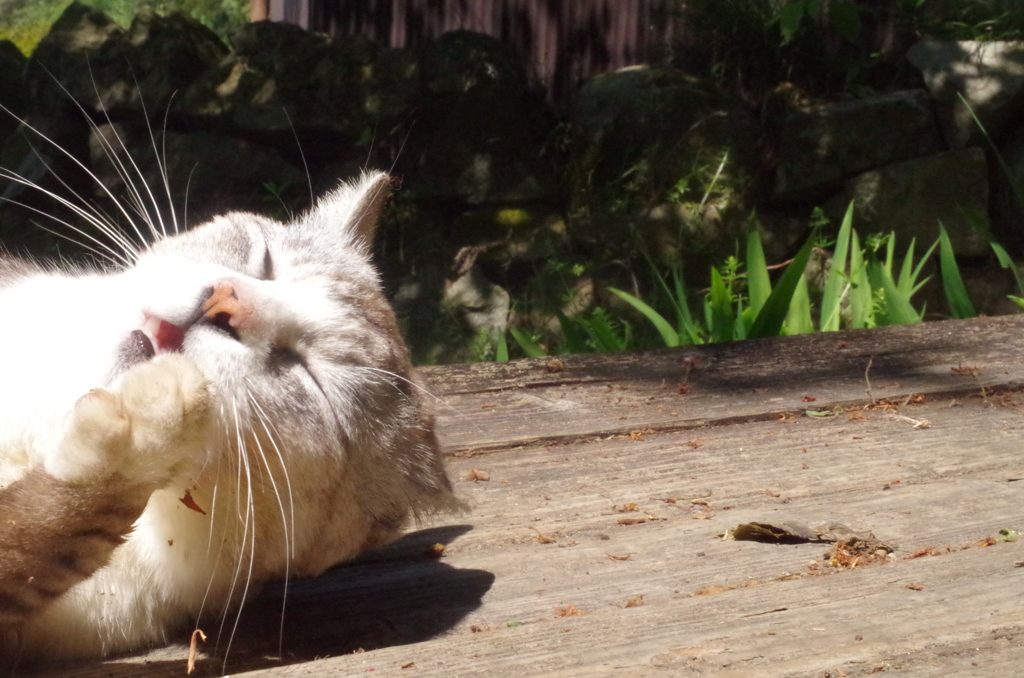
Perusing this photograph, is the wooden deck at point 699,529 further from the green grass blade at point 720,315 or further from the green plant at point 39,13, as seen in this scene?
the green plant at point 39,13

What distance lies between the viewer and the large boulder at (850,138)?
6512 millimetres

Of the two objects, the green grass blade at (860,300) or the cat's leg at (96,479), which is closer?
the cat's leg at (96,479)

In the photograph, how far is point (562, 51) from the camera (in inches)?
305

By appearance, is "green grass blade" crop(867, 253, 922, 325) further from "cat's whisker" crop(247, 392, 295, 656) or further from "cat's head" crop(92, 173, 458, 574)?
"cat's whisker" crop(247, 392, 295, 656)

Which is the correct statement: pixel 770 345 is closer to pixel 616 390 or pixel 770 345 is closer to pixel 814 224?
pixel 616 390

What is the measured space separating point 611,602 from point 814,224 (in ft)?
17.1

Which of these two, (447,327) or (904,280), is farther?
(447,327)

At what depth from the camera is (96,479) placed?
1424 millimetres

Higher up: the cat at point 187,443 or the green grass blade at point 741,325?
the cat at point 187,443

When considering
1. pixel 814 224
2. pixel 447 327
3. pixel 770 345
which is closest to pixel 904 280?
pixel 770 345

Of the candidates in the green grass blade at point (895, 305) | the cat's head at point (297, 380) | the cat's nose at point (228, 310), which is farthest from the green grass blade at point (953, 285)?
the cat's nose at point (228, 310)

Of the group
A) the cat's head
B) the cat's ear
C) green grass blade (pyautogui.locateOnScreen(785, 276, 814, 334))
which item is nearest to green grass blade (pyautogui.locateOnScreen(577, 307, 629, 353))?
green grass blade (pyautogui.locateOnScreen(785, 276, 814, 334))

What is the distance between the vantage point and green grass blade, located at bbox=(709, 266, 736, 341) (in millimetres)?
4215

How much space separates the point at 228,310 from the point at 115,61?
21.1 feet
